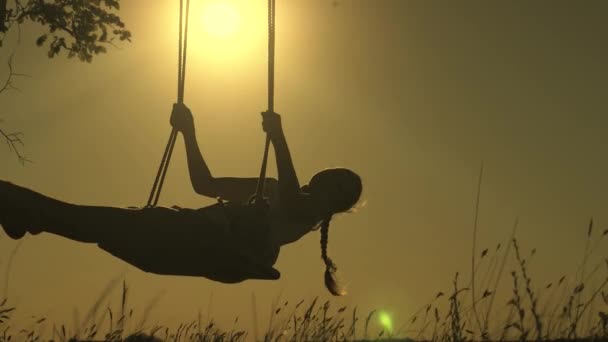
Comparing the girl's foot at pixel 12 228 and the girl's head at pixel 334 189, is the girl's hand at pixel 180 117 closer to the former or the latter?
the girl's head at pixel 334 189

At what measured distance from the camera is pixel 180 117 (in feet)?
21.8

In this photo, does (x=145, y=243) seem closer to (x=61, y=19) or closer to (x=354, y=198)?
(x=354, y=198)

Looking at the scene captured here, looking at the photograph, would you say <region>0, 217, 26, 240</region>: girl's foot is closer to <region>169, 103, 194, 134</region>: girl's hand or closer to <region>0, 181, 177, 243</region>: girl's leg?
<region>0, 181, 177, 243</region>: girl's leg

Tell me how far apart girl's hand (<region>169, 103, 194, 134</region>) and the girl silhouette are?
45.2 inches

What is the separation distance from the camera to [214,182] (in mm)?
6902

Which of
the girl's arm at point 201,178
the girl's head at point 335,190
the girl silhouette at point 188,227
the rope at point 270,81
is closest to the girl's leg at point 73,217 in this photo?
the girl silhouette at point 188,227

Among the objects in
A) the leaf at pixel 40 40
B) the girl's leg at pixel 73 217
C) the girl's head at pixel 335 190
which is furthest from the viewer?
the leaf at pixel 40 40

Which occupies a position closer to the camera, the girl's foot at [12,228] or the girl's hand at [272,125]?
the girl's foot at [12,228]

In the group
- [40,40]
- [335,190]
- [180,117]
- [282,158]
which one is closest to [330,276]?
[335,190]

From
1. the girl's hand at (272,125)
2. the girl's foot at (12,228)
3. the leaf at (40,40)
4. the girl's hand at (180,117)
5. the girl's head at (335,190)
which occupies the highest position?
the leaf at (40,40)

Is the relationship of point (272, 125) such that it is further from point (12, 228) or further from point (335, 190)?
point (12, 228)

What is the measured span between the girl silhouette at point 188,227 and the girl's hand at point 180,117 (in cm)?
115

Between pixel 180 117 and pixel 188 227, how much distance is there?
1432mm

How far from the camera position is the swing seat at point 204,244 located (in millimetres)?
5254
